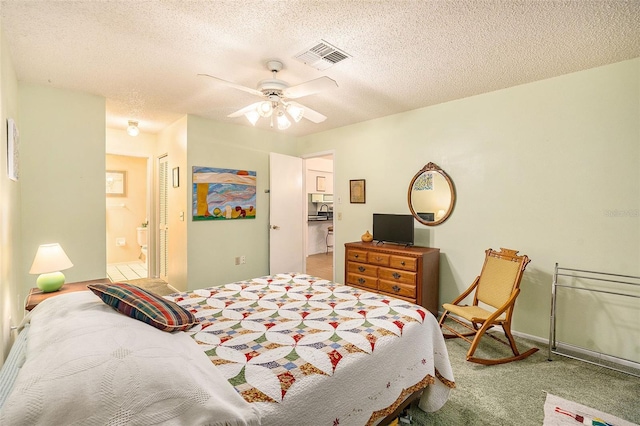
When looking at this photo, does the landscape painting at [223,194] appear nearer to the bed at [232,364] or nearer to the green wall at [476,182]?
the green wall at [476,182]

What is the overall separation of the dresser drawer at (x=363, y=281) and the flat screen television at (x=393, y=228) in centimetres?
52

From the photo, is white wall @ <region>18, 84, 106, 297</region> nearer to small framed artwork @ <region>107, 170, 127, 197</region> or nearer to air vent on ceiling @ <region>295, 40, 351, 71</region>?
air vent on ceiling @ <region>295, 40, 351, 71</region>

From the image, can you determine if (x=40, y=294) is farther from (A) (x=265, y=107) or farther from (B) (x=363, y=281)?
(B) (x=363, y=281)

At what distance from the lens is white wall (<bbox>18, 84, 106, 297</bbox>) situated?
10.0ft

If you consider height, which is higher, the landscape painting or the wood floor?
the landscape painting

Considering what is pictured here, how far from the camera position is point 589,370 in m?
2.47

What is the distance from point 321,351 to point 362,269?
2.46m

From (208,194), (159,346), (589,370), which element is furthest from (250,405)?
(208,194)

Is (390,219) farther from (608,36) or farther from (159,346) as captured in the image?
(159,346)

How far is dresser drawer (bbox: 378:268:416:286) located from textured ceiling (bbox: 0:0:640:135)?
197 centimetres

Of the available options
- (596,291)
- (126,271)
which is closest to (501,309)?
(596,291)

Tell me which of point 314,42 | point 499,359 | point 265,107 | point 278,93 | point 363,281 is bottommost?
point 499,359

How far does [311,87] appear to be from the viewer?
2.40 metres

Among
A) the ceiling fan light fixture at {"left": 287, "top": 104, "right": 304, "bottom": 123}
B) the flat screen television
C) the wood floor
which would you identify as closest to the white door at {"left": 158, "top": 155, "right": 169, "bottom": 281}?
the wood floor
